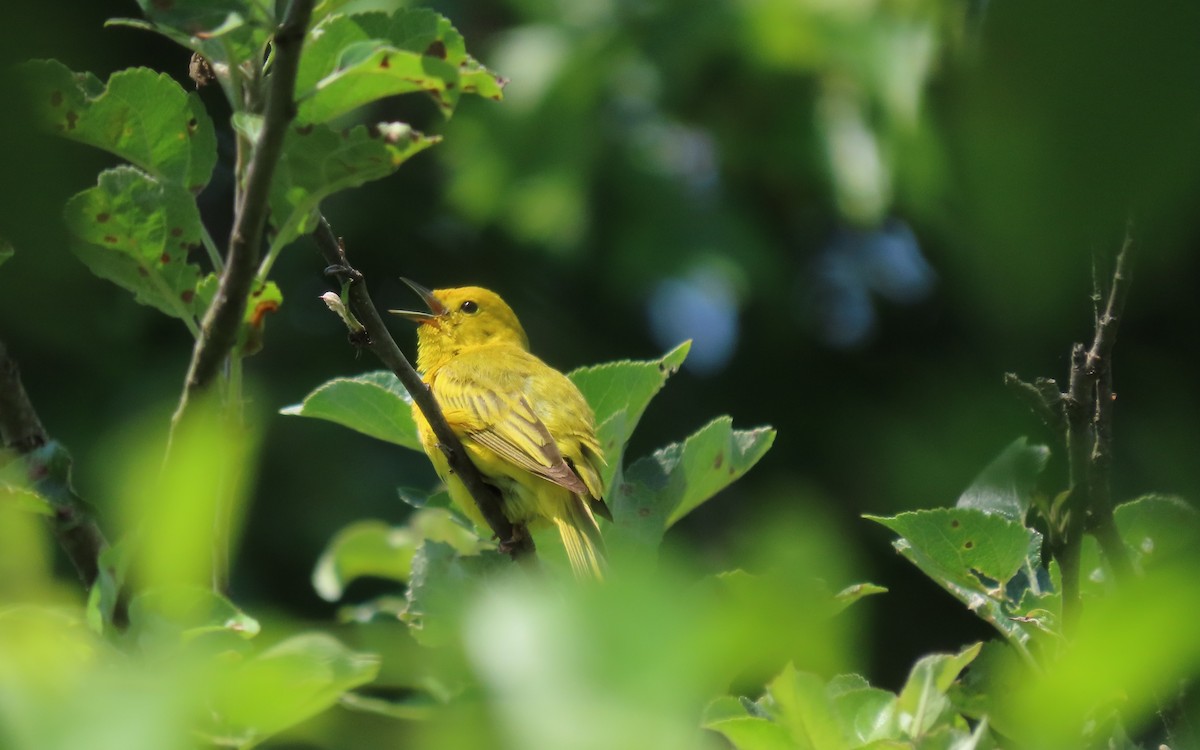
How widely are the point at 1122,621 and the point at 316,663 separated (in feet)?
2.10

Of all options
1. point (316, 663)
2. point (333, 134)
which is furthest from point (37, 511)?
point (316, 663)

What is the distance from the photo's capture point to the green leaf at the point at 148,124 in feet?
6.30

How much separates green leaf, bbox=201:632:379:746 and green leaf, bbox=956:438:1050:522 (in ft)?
4.36

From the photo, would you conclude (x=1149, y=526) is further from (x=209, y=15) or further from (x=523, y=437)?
(x=523, y=437)

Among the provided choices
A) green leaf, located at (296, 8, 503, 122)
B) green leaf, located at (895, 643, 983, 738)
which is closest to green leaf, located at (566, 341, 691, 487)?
green leaf, located at (296, 8, 503, 122)

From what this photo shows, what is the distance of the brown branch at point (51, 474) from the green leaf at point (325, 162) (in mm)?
507

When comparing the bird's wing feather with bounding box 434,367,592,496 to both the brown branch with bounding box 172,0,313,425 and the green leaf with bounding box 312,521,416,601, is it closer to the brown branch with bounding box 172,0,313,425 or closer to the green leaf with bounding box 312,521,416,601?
the green leaf with bounding box 312,521,416,601

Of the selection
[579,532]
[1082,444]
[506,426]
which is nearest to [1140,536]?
[1082,444]

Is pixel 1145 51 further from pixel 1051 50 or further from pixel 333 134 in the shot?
pixel 333 134

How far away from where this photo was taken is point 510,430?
4.11 meters

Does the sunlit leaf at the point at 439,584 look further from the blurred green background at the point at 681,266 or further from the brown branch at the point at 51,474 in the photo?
the blurred green background at the point at 681,266

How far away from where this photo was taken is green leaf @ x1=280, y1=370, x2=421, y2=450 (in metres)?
2.57

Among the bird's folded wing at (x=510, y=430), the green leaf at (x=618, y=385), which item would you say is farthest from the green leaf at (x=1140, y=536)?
the bird's folded wing at (x=510, y=430)

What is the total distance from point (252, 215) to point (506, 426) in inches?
104
